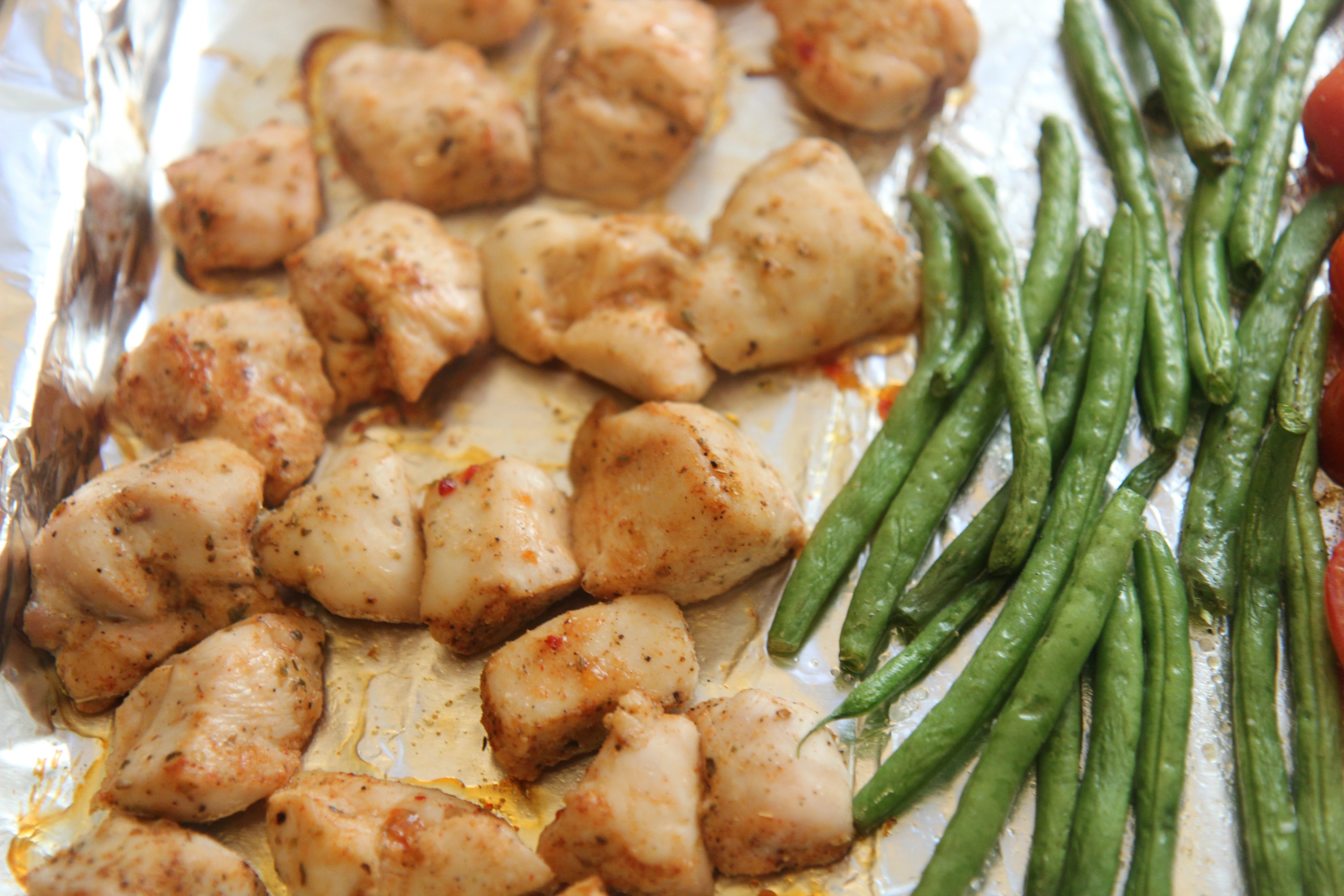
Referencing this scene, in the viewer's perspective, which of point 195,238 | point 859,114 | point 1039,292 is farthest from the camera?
point 859,114

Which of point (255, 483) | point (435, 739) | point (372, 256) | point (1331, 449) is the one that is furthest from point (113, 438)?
point (1331, 449)

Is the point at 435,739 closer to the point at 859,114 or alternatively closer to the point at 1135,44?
the point at 859,114

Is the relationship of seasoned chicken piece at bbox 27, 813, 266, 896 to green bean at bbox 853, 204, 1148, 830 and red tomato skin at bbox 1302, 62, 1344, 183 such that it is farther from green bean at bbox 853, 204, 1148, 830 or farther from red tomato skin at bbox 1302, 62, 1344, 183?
red tomato skin at bbox 1302, 62, 1344, 183

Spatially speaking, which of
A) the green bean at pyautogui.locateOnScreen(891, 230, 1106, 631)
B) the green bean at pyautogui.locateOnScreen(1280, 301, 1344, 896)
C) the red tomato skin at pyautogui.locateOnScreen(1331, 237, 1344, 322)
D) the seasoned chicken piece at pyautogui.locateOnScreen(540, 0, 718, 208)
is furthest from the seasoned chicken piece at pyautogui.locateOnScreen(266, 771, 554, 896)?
the red tomato skin at pyautogui.locateOnScreen(1331, 237, 1344, 322)

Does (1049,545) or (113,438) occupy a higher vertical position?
(1049,545)

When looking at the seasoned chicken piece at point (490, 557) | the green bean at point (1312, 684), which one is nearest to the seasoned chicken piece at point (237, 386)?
the seasoned chicken piece at point (490, 557)

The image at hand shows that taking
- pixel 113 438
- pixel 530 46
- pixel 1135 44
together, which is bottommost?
pixel 113 438
